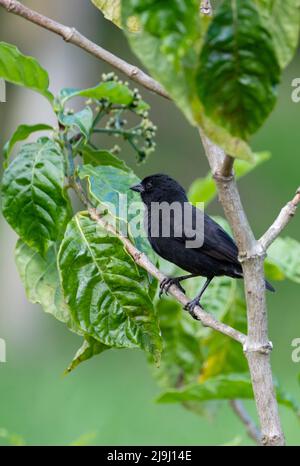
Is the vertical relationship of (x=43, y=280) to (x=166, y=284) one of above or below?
below

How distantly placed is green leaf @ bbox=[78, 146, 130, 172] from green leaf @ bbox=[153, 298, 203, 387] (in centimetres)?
86

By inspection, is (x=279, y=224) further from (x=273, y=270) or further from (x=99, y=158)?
(x=273, y=270)

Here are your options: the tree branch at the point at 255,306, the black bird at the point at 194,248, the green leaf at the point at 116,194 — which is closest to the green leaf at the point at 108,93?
the green leaf at the point at 116,194

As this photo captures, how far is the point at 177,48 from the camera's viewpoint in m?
1.01

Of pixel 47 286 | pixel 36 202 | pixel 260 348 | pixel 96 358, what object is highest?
pixel 96 358

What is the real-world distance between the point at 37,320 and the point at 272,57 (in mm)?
7341

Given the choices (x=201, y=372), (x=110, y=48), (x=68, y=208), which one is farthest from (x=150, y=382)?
(x=110, y=48)

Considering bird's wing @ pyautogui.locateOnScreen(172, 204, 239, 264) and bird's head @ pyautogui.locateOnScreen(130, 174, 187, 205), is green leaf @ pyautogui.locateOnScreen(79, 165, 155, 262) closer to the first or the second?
bird's wing @ pyautogui.locateOnScreen(172, 204, 239, 264)

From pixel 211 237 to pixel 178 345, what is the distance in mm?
528

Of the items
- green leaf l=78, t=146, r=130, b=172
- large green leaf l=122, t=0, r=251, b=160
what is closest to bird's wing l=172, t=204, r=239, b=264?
green leaf l=78, t=146, r=130, b=172

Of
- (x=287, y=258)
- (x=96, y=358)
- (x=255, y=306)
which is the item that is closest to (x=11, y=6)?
(x=255, y=306)

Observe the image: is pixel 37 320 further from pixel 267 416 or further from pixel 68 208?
pixel 267 416

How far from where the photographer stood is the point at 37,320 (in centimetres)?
818

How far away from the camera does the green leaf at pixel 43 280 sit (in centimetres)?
216
